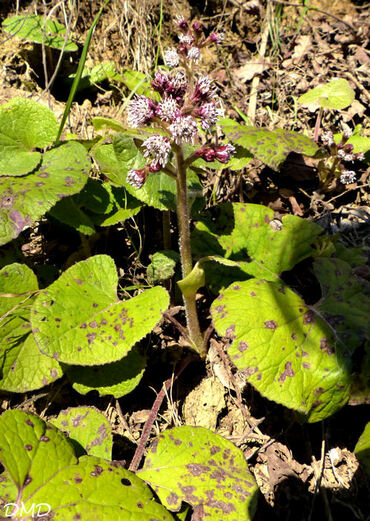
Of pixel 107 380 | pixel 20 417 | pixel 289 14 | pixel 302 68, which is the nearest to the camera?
pixel 20 417

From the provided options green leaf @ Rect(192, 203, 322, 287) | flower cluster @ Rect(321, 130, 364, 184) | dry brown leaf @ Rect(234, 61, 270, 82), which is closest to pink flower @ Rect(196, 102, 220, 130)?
green leaf @ Rect(192, 203, 322, 287)

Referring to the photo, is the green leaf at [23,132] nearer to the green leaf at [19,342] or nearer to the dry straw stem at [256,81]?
the green leaf at [19,342]

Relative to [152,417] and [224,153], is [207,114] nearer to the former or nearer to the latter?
[224,153]

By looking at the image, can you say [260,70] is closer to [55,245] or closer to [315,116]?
[315,116]

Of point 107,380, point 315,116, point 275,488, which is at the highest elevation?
point 315,116

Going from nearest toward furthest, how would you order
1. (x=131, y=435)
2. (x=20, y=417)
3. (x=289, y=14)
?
(x=20, y=417) → (x=131, y=435) → (x=289, y=14)

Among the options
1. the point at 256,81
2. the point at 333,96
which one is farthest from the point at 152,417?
the point at 256,81

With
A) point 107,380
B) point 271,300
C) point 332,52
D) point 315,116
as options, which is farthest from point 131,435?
point 332,52
